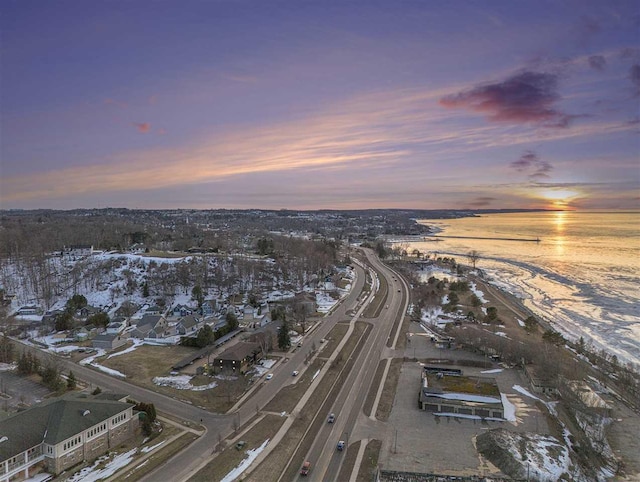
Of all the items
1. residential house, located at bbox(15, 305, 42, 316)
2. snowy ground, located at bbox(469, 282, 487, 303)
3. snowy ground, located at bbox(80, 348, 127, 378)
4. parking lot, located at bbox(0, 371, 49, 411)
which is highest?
residential house, located at bbox(15, 305, 42, 316)

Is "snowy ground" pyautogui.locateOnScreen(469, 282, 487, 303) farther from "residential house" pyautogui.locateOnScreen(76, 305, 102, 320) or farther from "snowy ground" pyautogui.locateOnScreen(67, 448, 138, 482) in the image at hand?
"residential house" pyautogui.locateOnScreen(76, 305, 102, 320)

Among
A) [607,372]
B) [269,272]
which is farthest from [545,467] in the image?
[269,272]

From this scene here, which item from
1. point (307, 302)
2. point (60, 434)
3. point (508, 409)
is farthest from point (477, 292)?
point (60, 434)

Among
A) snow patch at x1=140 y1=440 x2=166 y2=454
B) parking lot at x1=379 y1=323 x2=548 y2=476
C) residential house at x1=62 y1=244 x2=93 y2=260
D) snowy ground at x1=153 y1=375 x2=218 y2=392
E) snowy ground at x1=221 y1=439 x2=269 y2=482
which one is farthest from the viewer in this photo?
residential house at x1=62 y1=244 x2=93 y2=260

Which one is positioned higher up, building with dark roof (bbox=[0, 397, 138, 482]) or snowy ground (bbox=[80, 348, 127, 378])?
building with dark roof (bbox=[0, 397, 138, 482])

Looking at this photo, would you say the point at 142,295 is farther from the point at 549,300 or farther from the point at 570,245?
the point at 570,245

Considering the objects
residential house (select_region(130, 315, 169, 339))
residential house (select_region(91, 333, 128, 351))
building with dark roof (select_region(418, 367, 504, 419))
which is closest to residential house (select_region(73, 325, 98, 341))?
residential house (select_region(91, 333, 128, 351))
